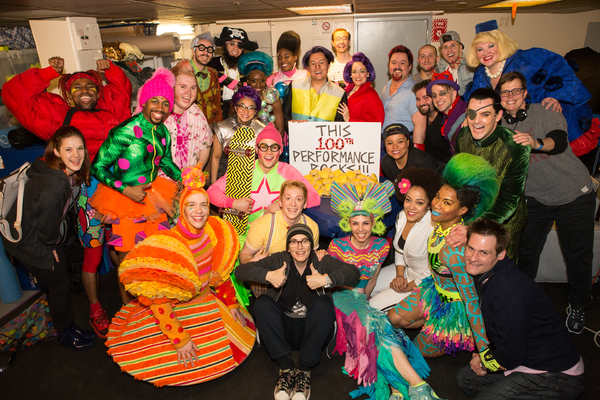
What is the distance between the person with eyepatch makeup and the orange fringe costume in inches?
74.6

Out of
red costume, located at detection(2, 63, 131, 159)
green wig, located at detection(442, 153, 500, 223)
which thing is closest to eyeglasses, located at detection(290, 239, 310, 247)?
green wig, located at detection(442, 153, 500, 223)

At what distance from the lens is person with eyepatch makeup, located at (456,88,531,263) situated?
258 cm

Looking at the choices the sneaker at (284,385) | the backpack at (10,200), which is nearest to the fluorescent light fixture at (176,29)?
the backpack at (10,200)

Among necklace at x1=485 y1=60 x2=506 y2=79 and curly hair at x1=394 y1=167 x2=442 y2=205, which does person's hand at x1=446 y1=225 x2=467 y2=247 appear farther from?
necklace at x1=485 y1=60 x2=506 y2=79

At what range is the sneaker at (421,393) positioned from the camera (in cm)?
239

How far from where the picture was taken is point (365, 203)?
3.02 meters

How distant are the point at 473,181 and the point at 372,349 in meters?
1.31

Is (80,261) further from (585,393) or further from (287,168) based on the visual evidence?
(585,393)

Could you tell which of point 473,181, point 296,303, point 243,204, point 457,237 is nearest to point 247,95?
point 243,204

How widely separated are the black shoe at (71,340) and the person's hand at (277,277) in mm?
1697

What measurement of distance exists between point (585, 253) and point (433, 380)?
1581 mm

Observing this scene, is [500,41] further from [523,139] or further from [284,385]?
[284,385]

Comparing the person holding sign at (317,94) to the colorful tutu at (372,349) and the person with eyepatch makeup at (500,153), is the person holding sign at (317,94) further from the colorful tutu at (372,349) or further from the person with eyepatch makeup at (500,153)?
the colorful tutu at (372,349)

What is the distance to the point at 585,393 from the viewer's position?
2586mm
